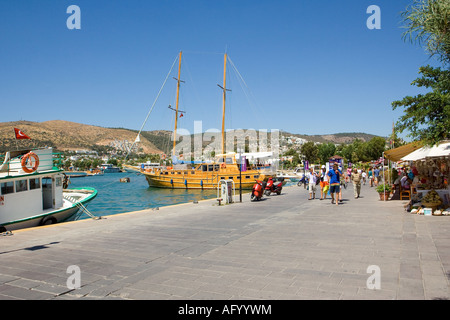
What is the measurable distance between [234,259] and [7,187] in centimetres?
1073

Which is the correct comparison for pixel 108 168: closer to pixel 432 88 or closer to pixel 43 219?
pixel 43 219

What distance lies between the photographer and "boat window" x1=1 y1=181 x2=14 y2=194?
485 inches

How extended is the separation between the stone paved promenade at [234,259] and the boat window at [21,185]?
15.1 ft

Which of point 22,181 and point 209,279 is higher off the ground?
point 22,181

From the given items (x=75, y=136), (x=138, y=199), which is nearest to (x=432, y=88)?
(x=138, y=199)

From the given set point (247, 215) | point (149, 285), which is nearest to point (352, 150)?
point (247, 215)

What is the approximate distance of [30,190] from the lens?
13406mm

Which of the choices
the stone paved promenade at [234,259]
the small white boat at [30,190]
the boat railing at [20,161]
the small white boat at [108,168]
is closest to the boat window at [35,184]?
the small white boat at [30,190]

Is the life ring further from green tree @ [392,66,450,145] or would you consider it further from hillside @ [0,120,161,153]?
hillside @ [0,120,161,153]

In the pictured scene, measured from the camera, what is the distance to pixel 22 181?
13.1m

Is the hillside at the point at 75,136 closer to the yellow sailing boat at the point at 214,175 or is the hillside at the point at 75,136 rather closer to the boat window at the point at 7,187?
the yellow sailing boat at the point at 214,175

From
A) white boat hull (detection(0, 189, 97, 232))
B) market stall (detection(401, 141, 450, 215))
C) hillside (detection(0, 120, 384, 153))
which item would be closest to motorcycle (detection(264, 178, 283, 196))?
market stall (detection(401, 141, 450, 215))
